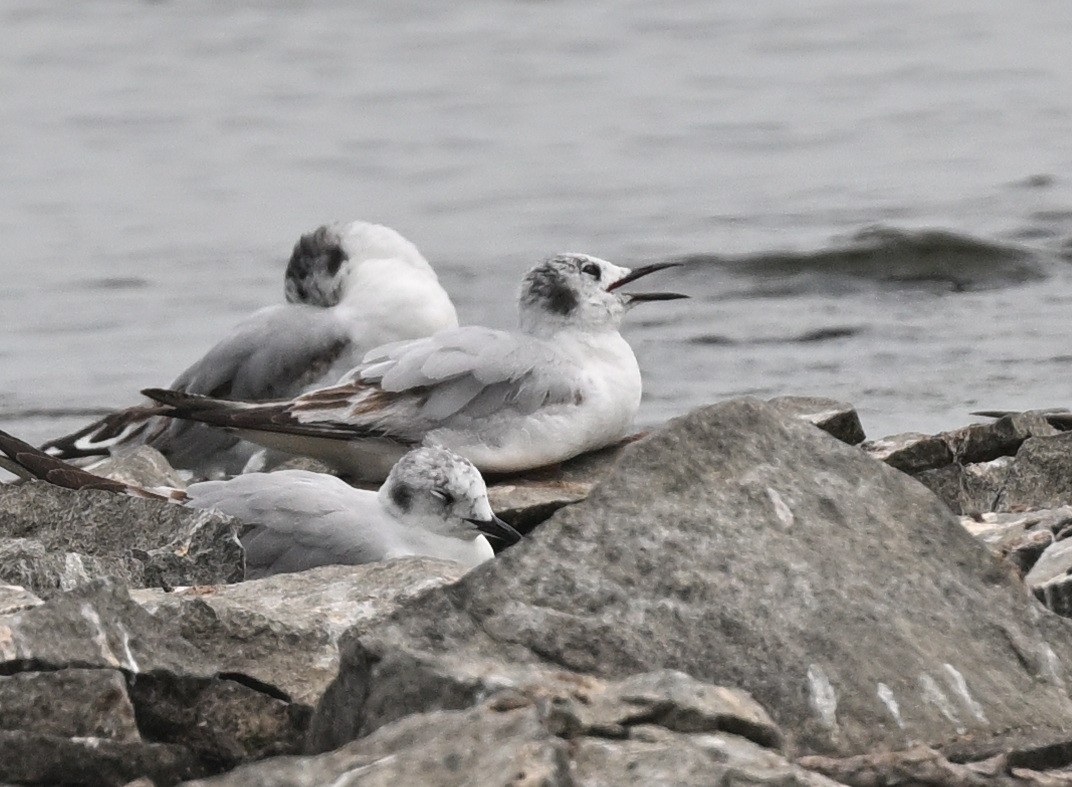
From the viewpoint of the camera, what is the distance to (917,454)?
252 inches

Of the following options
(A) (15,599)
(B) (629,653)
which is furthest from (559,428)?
(B) (629,653)

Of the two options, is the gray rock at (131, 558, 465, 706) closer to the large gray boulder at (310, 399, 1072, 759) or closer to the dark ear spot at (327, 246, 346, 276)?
the large gray boulder at (310, 399, 1072, 759)

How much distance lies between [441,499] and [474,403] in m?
1.10

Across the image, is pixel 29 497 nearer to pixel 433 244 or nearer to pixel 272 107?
pixel 433 244

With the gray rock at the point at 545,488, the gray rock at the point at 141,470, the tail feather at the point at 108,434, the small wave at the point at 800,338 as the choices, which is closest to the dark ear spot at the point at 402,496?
the gray rock at the point at 545,488

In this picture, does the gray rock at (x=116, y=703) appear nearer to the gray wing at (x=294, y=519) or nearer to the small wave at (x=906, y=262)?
A: the gray wing at (x=294, y=519)

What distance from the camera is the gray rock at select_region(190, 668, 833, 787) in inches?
127

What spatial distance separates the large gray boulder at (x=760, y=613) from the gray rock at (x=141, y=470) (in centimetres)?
294

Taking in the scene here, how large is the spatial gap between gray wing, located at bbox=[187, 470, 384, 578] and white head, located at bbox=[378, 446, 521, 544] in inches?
2.7

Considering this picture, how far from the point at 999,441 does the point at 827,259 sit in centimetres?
691

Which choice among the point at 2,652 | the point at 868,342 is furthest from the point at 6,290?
the point at 2,652

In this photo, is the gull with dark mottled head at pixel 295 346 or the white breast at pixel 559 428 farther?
the gull with dark mottled head at pixel 295 346

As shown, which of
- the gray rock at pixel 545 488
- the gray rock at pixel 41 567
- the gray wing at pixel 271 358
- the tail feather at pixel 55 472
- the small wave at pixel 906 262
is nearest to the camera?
the gray rock at pixel 41 567

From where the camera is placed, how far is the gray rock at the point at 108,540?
16.1ft
